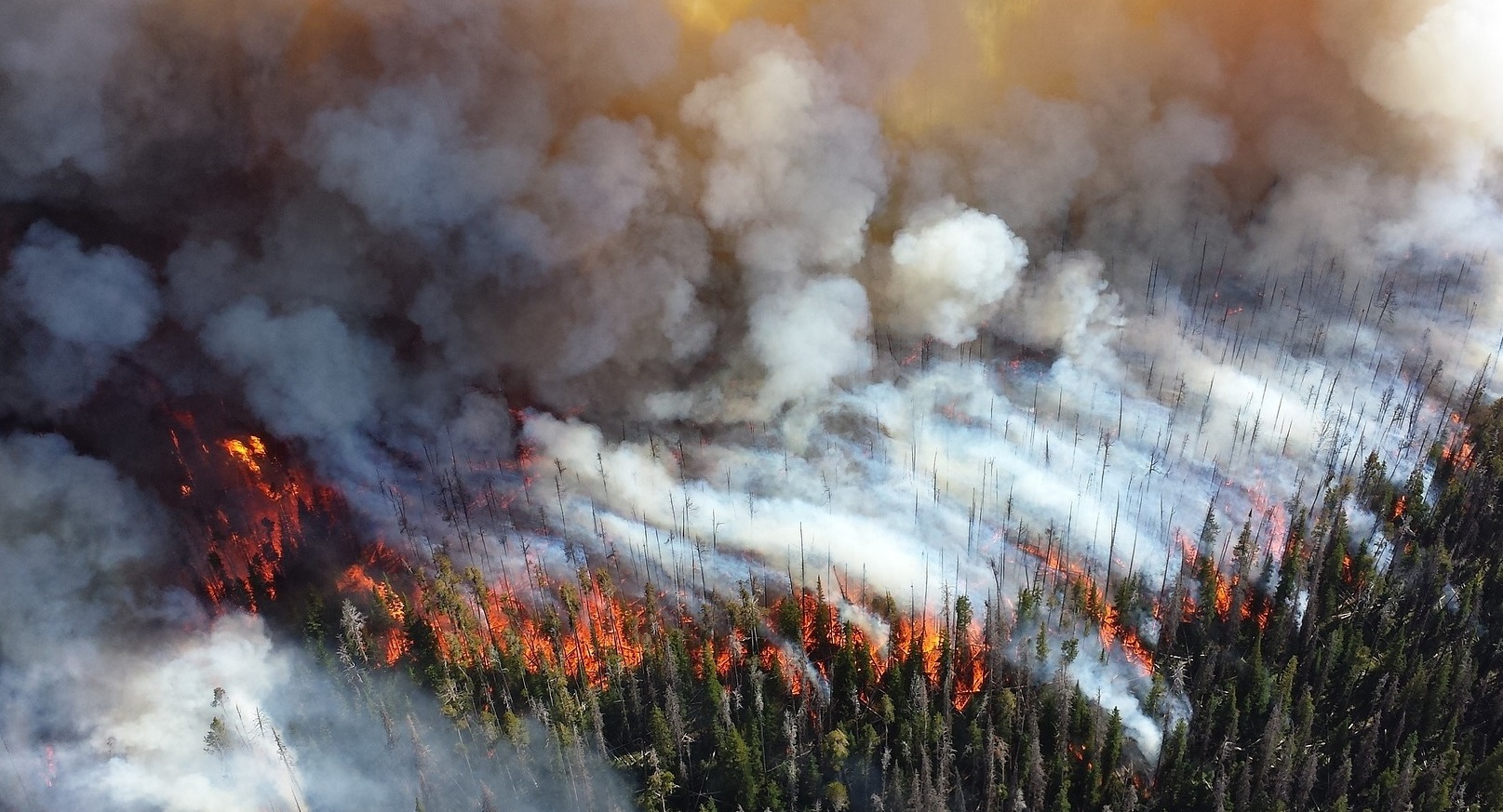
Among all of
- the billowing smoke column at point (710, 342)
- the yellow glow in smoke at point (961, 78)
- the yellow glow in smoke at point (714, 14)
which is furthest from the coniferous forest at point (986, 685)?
the yellow glow in smoke at point (714, 14)

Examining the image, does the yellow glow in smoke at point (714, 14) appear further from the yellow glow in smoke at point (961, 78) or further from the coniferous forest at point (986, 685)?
the coniferous forest at point (986, 685)

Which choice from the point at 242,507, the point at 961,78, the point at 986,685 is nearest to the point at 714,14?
the point at 961,78

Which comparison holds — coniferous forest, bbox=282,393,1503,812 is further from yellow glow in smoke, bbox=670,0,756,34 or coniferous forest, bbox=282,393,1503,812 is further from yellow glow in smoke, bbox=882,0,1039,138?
yellow glow in smoke, bbox=670,0,756,34

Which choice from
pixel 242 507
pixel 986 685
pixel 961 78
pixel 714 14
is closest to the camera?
pixel 986 685

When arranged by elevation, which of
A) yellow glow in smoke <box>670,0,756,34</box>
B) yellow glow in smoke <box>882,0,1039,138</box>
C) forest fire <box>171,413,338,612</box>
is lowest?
forest fire <box>171,413,338,612</box>

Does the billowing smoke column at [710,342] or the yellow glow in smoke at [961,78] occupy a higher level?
the yellow glow in smoke at [961,78]

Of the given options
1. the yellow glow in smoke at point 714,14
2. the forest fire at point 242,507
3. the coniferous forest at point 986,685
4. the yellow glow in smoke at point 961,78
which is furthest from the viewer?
the yellow glow in smoke at point 961,78

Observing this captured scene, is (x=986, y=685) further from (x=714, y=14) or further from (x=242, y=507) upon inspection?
(x=714, y=14)

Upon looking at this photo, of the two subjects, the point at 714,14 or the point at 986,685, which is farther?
the point at 714,14

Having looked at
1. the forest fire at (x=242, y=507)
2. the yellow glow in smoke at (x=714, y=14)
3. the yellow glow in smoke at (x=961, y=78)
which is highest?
the yellow glow in smoke at (x=961, y=78)

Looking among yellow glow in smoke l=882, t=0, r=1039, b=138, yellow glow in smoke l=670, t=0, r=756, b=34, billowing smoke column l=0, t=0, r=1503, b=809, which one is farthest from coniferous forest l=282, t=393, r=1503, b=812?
yellow glow in smoke l=670, t=0, r=756, b=34

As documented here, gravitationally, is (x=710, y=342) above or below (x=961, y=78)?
below
